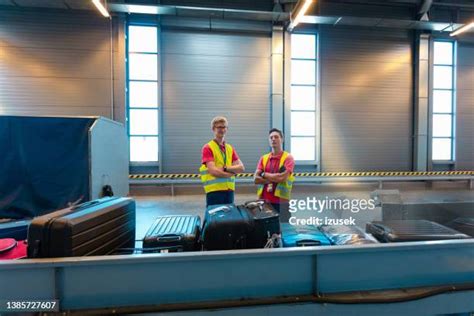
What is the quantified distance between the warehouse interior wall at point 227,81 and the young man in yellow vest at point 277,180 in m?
4.58

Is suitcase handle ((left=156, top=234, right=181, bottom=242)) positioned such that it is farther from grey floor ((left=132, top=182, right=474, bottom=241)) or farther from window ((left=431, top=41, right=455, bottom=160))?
window ((left=431, top=41, right=455, bottom=160))

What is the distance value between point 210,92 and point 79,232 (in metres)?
6.09

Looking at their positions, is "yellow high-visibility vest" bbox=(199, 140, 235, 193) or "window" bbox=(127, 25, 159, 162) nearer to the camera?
"yellow high-visibility vest" bbox=(199, 140, 235, 193)

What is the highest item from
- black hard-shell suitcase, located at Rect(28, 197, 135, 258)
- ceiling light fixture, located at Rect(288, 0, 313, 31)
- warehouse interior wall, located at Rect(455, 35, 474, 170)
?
ceiling light fixture, located at Rect(288, 0, 313, 31)

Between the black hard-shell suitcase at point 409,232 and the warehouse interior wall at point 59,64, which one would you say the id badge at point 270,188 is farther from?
the warehouse interior wall at point 59,64

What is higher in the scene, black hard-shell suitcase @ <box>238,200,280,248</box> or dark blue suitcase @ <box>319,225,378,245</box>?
black hard-shell suitcase @ <box>238,200,280,248</box>

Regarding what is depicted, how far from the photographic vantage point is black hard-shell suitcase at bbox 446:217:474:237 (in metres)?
1.95

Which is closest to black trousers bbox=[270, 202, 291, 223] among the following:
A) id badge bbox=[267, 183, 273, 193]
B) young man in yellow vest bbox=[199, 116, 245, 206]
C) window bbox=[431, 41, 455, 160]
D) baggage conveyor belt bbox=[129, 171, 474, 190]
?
id badge bbox=[267, 183, 273, 193]

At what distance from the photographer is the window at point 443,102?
7.64 meters

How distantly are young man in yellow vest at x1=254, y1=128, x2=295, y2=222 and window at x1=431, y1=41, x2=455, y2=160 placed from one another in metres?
7.47

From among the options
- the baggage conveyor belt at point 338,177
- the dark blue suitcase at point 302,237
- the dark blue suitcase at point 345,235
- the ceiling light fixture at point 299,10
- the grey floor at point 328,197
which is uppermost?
the ceiling light fixture at point 299,10

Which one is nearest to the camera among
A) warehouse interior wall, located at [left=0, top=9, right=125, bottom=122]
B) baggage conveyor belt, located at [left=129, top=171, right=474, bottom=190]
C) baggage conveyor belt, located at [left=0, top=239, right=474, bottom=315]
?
baggage conveyor belt, located at [left=0, top=239, right=474, bottom=315]

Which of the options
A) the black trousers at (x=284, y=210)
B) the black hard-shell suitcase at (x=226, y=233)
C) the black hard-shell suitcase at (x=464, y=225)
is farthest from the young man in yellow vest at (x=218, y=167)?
the black hard-shell suitcase at (x=464, y=225)

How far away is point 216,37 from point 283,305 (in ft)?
22.7
